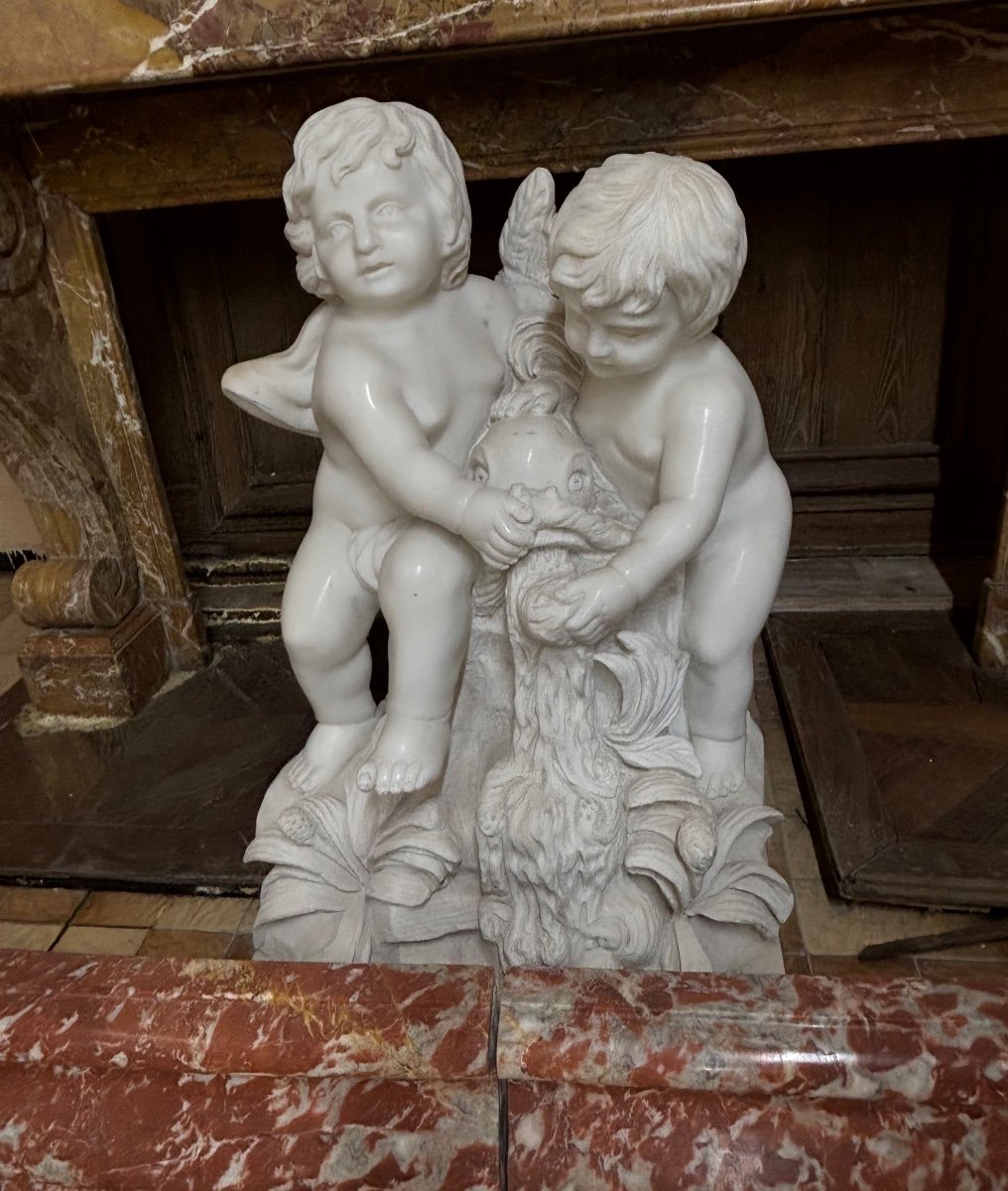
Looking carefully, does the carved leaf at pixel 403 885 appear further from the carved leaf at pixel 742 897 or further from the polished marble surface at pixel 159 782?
the polished marble surface at pixel 159 782

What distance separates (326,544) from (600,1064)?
2.24 ft

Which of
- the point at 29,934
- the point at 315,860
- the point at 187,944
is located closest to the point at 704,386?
the point at 315,860

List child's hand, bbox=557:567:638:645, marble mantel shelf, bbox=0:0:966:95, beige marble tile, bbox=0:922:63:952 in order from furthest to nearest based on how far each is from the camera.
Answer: beige marble tile, bbox=0:922:63:952
marble mantel shelf, bbox=0:0:966:95
child's hand, bbox=557:567:638:645

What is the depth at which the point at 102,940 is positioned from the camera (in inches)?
65.3

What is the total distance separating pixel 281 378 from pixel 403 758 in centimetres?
49

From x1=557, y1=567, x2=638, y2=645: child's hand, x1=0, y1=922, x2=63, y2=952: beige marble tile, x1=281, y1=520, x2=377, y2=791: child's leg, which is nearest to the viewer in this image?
x1=557, y1=567, x2=638, y2=645: child's hand

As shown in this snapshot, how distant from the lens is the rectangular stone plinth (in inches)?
38.8

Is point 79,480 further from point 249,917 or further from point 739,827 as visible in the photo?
point 739,827

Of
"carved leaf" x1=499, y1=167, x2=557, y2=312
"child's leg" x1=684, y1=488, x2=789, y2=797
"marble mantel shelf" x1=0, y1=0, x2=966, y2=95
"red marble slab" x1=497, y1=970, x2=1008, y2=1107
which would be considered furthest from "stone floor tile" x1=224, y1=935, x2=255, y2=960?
"marble mantel shelf" x1=0, y1=0, x2=966, y2=95

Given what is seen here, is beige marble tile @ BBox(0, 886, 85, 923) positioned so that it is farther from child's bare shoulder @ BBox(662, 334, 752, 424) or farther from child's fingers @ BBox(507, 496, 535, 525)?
child's bare shoulder @ BBox(662, 334, 752, 424)

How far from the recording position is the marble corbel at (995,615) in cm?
207

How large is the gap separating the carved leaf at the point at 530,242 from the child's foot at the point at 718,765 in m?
0.59

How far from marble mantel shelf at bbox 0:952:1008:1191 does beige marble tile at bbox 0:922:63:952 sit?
674 millimetres

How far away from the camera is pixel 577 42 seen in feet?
5.18
